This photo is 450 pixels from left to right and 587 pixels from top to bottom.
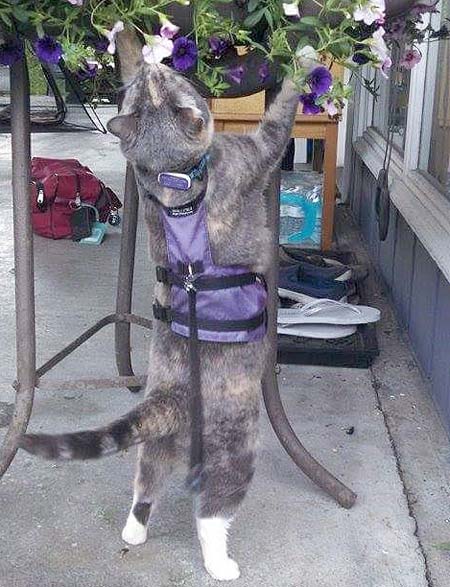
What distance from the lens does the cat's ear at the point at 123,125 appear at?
200 centimetres

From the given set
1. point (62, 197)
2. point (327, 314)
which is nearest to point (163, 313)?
point (327, 314)

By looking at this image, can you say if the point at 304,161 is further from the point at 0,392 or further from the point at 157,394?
the point at 157,394

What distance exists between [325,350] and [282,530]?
1351 mm

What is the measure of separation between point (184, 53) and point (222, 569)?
1.42m

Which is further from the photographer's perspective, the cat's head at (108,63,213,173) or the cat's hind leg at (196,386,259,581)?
the cat's hind leg at (196,386,259,581)

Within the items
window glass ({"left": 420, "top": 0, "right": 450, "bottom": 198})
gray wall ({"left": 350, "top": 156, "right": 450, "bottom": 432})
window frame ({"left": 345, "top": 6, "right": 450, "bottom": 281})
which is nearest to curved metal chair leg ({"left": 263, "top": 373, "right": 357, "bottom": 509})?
gray wall ({"left": 350, "top": 156, "right": 450, "bottom": 432})

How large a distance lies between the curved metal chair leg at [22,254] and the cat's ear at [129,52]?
0.35 metres

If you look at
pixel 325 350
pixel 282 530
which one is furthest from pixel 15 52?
→ pixel 325 350

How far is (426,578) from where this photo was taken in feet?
7.89

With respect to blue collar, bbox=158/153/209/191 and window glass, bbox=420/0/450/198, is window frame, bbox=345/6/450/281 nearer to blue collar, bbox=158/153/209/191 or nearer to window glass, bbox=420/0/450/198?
window glass, bbox=420/0/450/198

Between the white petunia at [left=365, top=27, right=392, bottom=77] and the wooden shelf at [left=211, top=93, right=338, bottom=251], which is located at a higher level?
the white petunia at [left=365, top=27, right=392, bottom=77]

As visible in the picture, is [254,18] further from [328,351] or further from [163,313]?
[328,351]

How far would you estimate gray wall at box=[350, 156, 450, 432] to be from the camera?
134 inches

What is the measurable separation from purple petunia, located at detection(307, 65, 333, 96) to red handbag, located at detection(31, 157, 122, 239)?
3.94 m
